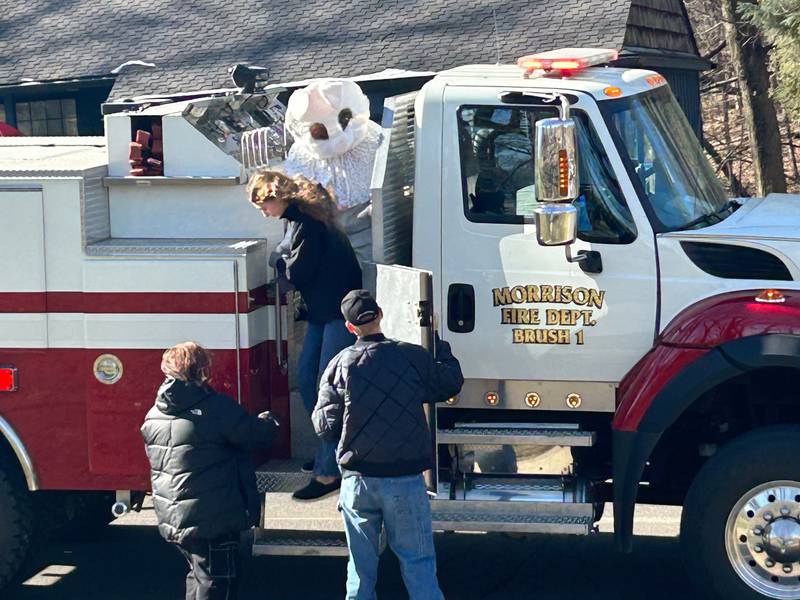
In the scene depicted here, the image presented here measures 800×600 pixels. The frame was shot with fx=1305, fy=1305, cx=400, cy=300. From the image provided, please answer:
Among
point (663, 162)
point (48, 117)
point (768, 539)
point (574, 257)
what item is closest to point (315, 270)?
point (574, 257)

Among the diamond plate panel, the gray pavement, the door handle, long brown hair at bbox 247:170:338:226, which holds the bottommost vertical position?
the gray pavement

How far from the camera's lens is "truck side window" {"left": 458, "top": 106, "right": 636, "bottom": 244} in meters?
5.92

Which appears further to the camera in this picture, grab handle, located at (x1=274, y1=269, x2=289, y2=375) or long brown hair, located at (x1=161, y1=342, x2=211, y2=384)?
grab handle, located at (x1=274, y1=269, x2=289, y2=375)

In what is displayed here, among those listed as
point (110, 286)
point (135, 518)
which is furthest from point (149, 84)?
point (110, 286)

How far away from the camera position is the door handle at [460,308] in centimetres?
601

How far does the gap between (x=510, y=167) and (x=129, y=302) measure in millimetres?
1890

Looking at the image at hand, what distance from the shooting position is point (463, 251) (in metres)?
5.99

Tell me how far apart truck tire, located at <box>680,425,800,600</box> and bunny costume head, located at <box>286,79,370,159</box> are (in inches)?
90.1

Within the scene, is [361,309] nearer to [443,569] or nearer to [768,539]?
[768,539]

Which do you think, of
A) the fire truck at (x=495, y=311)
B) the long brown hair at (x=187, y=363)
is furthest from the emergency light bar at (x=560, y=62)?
the long brown hair at (x=187, y=363)

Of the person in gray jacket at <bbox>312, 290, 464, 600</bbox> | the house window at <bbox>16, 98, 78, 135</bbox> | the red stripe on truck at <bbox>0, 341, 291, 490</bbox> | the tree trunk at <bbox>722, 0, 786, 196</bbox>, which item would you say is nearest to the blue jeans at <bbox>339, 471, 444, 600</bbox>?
the person in gray jacket at <bbox>312, 290, 464, 600</bbox>

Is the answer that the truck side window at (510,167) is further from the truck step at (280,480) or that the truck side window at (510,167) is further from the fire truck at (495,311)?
the truck step at (280,480)

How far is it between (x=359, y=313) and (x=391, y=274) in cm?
42

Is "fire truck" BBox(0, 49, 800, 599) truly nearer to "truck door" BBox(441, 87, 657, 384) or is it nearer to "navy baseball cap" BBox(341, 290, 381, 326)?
"truck door" BBox(441, 87, 657, 384)
